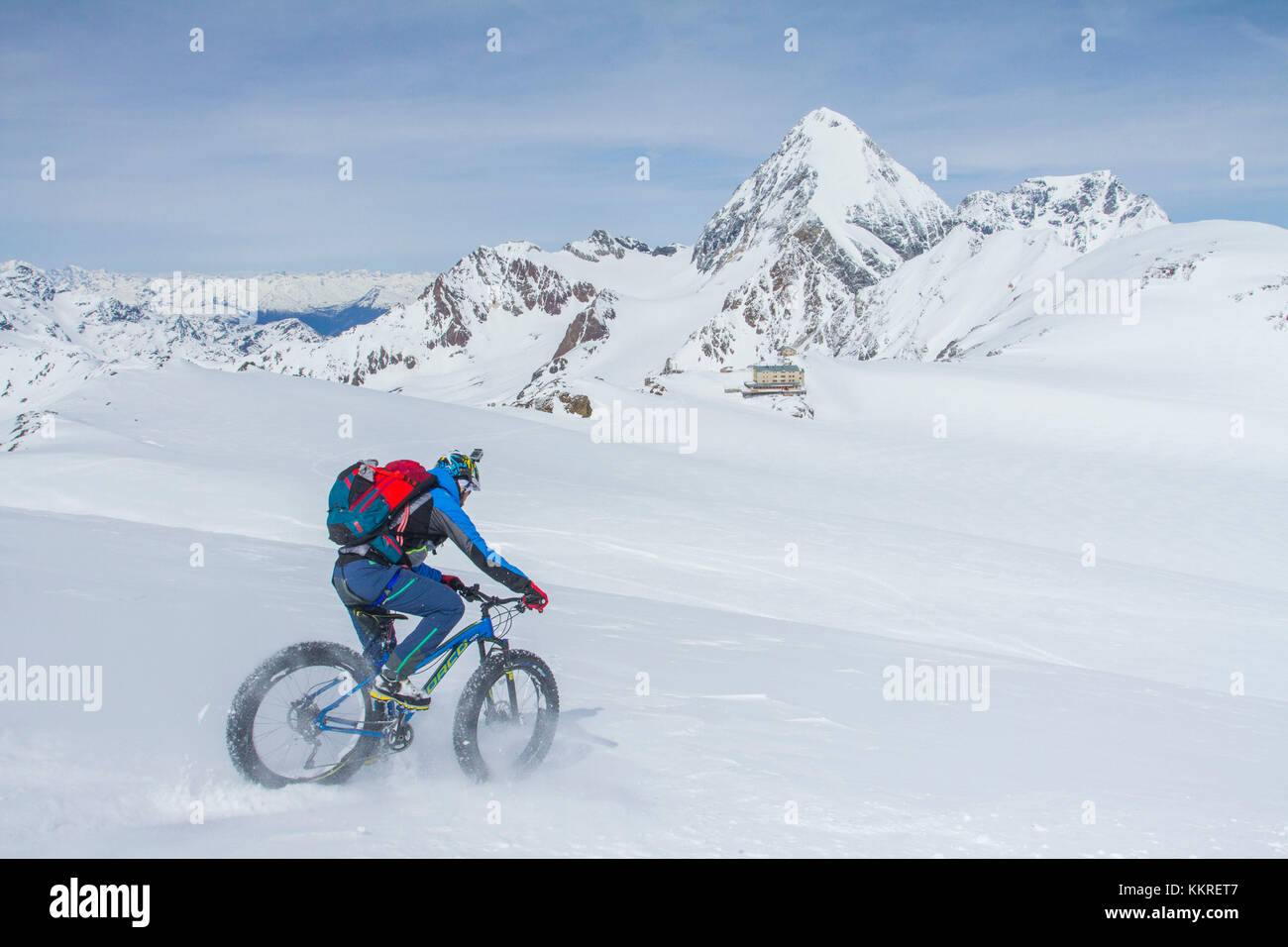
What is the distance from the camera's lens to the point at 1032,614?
1541 cm

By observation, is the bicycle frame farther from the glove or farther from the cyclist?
the glove

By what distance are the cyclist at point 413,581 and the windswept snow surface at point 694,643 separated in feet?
2.60

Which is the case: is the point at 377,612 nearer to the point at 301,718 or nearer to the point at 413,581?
the point at 413,581

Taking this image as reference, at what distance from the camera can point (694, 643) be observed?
10812 millimetres

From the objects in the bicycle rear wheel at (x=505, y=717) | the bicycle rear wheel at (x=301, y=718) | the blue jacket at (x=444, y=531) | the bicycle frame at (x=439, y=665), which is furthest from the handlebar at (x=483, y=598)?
the bicycle rear wheel at (x=301, y=718)

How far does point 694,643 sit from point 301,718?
6050mm

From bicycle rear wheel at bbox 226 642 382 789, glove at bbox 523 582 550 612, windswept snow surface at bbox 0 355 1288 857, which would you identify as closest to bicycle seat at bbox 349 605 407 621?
bicycle rear wheel at bbox 226 642 382 789

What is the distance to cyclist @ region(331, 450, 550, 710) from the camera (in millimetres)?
5715

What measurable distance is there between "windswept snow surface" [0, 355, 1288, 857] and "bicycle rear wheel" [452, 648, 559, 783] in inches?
9.5

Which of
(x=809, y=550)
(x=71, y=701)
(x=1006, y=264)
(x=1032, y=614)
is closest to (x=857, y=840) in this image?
(x=71, y=701)

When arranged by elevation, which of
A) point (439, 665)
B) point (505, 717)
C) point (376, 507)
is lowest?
point (505, 717)

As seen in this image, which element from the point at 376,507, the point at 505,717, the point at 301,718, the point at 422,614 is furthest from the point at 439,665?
the point at 376,507

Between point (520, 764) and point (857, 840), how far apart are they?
7.85ft
